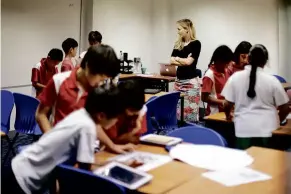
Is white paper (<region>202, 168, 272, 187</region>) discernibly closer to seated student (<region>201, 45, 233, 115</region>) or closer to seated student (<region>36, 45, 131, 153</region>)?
seated student (<region>36, 45, 131, 153</region>)

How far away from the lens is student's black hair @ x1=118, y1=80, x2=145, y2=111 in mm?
2055

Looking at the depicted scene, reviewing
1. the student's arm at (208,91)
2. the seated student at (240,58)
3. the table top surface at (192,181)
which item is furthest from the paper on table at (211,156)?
the seated student at (240,58)

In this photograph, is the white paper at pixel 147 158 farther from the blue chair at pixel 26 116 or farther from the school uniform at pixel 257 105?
the blue chair at pixel 26 116

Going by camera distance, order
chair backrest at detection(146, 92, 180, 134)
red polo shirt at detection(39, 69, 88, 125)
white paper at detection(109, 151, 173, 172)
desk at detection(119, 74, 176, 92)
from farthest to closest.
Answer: desk at detection(119, 74, 176, 92), chair backrest at detection(146, 92, 180, 134), red polo shirt at detection(39, 69, 88, 125), white paper at detection(109, 151, 173, 172)

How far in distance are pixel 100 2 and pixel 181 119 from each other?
320 centimetres

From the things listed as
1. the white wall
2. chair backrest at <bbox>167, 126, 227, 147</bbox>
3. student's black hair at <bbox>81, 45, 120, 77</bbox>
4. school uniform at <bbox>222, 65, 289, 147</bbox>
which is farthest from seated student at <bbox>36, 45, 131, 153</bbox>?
the white wall

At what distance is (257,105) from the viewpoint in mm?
2816

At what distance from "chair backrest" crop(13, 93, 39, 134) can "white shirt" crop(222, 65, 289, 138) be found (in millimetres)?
1931

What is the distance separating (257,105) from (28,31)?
3961 mm

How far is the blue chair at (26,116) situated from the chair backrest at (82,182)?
209 centimetres

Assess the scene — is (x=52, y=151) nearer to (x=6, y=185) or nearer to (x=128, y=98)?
(x=128, y=98)

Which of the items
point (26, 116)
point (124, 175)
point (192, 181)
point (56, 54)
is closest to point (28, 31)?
point (56, 54)

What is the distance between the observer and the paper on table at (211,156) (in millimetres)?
2012

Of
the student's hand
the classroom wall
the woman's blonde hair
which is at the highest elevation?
the classroom wall
